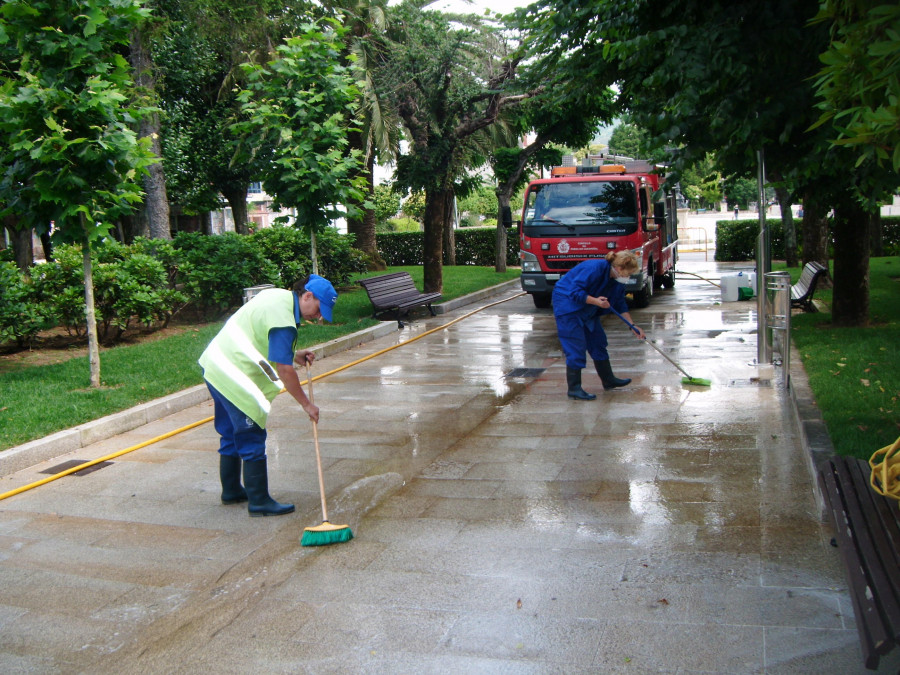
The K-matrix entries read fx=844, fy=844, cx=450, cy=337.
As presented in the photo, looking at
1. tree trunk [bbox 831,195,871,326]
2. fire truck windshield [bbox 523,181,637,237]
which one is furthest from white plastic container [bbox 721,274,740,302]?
tree trunk [bbox 831,195,871,326]

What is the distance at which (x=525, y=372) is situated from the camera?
10.1 meters

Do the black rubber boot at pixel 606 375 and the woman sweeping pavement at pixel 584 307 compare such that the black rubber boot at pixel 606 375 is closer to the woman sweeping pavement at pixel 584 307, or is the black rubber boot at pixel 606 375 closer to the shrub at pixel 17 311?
the woman sweeping pavement at pixel 584 307

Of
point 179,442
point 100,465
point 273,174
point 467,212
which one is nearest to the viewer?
point 100,465

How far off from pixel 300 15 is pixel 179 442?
16.2 metres

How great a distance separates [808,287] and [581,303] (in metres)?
6.32

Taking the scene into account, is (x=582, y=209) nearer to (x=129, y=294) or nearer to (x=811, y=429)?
(x=129, y=294)

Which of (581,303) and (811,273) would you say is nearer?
(581,303)

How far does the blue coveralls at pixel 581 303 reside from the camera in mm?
8453


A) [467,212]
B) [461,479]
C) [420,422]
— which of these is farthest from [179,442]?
[467,212]

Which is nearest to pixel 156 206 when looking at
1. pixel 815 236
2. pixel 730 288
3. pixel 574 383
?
pixel 574 383

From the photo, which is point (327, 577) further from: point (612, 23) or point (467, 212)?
point (467, 212)

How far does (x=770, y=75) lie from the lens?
24.1ft

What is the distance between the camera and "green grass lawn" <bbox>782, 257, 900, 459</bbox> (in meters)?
5.97

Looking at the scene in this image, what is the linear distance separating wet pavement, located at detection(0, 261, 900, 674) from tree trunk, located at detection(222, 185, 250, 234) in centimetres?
1923
